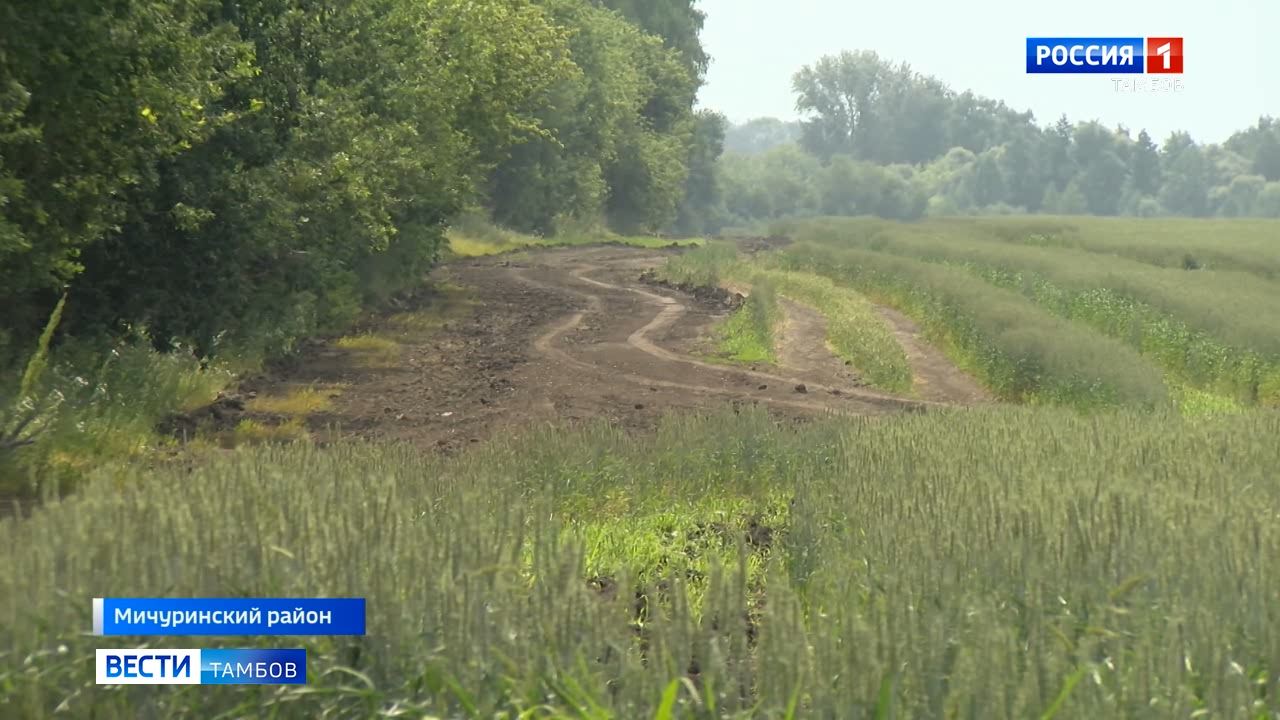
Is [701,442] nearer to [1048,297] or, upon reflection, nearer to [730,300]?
[1048,297]

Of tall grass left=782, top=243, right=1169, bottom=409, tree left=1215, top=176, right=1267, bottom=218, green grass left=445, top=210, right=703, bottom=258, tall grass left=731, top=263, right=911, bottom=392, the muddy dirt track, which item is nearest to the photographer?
the muddy dirt track

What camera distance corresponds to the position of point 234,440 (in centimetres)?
1597

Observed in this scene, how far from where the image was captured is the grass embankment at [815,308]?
24.2 metres

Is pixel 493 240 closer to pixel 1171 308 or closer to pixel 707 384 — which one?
pixel 1171 308

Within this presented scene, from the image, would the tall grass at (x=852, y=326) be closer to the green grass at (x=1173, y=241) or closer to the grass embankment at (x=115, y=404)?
the grass embankment at (x=115, y=404)

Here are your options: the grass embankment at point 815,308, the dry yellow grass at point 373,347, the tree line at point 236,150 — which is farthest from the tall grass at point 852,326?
the tree line at point 236,150

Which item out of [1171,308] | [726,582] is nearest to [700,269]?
[1171,308]

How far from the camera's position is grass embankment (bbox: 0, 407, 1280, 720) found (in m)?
4.66

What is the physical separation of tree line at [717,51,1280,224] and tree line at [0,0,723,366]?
97.1 metres

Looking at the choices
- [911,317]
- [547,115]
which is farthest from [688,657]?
[547,115]

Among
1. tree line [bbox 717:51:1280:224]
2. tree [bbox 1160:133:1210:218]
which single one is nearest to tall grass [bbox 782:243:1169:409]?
tree line [bbox 717:51:1280:224]

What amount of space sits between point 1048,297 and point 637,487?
2386 centimetres
